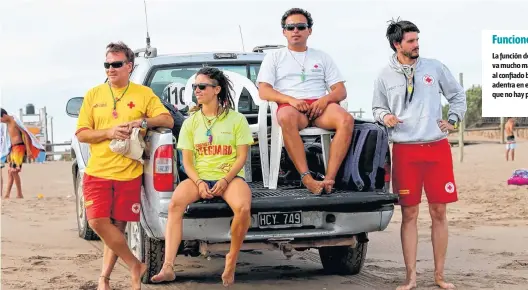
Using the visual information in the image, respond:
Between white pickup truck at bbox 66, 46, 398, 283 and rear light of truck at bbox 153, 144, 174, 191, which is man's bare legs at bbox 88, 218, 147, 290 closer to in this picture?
white pickup truck at bbox 66, 46, 398, 283

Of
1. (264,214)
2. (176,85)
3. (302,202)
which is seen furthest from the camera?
(176,85)

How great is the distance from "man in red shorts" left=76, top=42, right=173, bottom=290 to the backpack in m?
1.43

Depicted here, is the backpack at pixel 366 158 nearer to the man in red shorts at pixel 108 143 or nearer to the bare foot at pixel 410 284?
the bare foot at pixel 410 284

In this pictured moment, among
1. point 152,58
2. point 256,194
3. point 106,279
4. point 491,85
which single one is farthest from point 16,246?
point 491,85

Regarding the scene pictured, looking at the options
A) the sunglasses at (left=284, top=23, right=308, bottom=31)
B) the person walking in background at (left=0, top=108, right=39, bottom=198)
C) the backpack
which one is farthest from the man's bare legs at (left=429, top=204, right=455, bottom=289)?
the person walking in background at (left=0, top=108, right=39, bottom=198)

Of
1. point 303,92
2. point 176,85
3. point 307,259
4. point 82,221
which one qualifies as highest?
point 176,85

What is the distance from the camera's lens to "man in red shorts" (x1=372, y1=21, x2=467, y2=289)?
7.09 m

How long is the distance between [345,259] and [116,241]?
2.20m

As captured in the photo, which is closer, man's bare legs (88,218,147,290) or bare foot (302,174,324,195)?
man's bare legs (88,218,147,290)

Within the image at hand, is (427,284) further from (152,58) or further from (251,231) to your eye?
(152,58)

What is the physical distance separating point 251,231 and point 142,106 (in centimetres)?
123

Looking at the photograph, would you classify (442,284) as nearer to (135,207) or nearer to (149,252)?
(149,252)

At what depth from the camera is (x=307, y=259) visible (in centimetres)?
908

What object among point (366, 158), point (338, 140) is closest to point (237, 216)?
point (338, 140)
